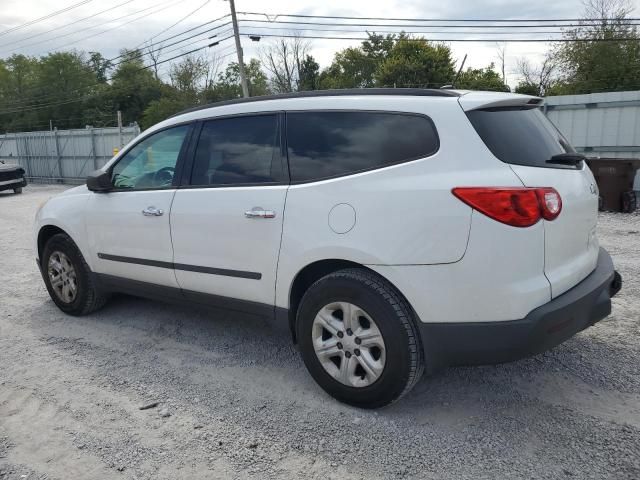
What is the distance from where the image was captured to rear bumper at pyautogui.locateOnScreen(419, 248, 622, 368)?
2.60 m

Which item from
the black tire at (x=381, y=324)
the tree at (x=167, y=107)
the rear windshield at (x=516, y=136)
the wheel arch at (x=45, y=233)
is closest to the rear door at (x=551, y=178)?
the rear windshield at (x=516, y=136)

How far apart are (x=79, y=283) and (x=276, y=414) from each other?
262 cm

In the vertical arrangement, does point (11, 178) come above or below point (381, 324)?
below

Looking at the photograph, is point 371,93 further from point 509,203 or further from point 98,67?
point 98,67

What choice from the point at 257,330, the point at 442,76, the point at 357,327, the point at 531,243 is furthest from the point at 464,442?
the point at 442,76

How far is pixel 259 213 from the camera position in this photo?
130 inches

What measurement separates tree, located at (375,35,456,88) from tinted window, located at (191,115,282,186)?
38.3 metres

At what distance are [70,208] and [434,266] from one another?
347 cm

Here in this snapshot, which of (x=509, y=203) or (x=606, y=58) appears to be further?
(x=606, y=58)

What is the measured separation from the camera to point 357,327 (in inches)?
117

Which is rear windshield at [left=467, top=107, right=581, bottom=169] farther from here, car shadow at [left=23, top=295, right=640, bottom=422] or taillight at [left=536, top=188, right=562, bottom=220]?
car shadow at [left=23, top=295, right=640, bottom=422]

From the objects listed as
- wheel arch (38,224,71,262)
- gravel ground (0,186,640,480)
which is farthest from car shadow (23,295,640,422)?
wheel arch (38,224,71,262)

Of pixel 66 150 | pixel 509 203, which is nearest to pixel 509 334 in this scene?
pixel 509 203

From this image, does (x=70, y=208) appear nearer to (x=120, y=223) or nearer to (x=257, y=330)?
(x=120, y=223)
